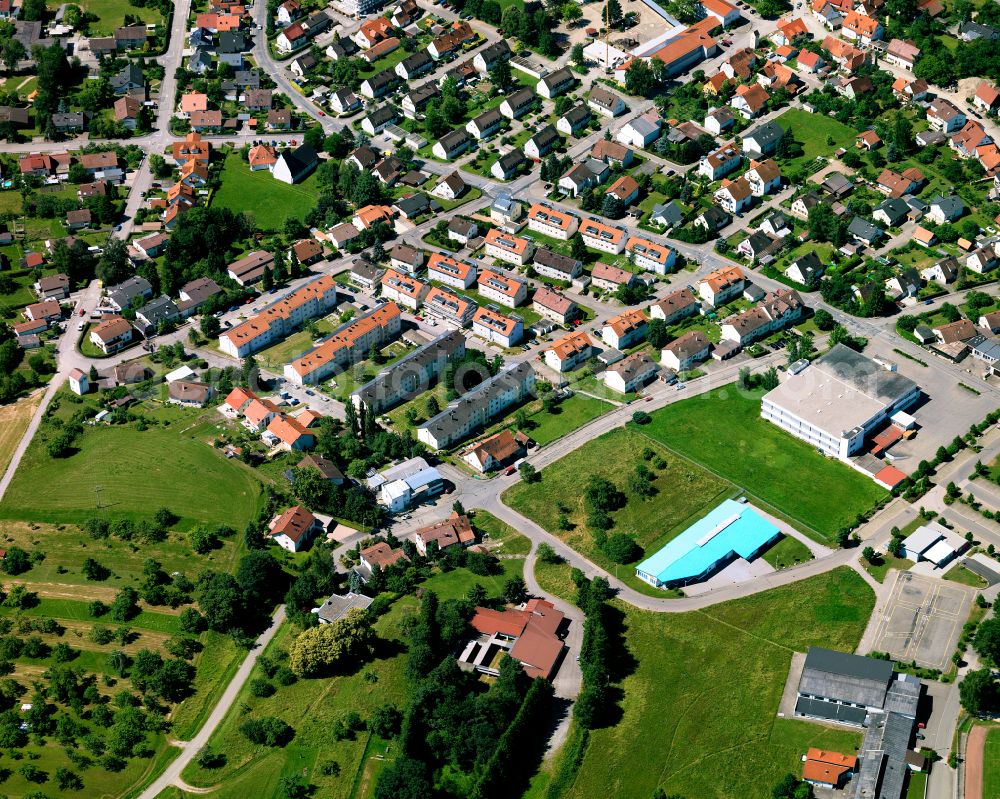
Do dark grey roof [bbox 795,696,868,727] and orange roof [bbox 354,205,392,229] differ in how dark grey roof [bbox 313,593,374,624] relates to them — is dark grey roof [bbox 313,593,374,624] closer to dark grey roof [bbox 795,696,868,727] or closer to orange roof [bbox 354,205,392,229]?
dark grey roof [bbox 795,696,868,727]

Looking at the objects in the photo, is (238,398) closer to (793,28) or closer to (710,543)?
(710,543)

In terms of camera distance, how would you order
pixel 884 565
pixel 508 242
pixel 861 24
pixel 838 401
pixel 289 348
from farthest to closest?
pixel 861 24, pixel 508 242, pixel 289 348, pixel 838 401, pixel 884 565

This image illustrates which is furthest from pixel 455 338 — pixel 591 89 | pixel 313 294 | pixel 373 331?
pixel 591 89

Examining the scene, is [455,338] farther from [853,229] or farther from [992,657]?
[992,657]

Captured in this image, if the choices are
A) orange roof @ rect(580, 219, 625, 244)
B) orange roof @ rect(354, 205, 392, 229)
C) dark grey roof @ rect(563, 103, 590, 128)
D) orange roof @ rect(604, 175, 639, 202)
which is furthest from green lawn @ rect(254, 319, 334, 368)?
dark grey roof @ rect(563, 103, 590, 128)

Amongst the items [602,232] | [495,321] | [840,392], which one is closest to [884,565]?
[840,392]

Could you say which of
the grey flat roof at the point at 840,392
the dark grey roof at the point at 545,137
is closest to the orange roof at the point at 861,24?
the dark grey roof at the point at 545,137

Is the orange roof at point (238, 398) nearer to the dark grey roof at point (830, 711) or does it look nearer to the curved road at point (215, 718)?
the curved road at point (215, 718)
